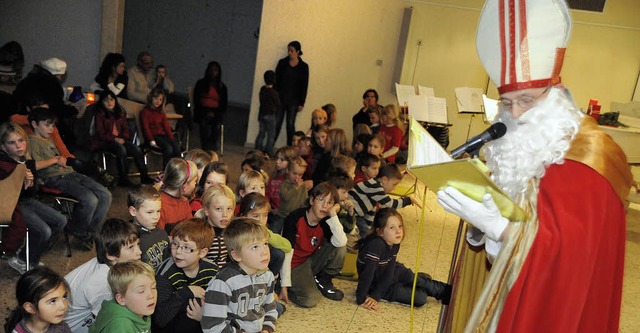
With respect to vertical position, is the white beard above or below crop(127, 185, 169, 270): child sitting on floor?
above

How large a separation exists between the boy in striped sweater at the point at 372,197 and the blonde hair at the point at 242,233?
250 centimetres

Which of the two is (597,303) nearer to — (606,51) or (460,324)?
(460,324)

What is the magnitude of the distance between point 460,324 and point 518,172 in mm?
892

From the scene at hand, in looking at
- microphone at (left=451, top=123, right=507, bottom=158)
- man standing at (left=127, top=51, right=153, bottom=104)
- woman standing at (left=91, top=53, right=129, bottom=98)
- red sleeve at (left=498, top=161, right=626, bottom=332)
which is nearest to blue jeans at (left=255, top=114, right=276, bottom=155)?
man standing at (left=127, top=51, right=153, bottom=104)

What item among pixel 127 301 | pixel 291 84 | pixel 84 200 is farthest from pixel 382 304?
pixel 291 84

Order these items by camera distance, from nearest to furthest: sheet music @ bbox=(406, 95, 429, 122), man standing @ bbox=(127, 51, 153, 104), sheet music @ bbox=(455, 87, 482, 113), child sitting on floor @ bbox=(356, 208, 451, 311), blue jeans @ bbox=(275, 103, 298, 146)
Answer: child sitting on floor @ bbox=(356, 208, 451, 311)
man standing @ bbox=(127, 51, 153, 104)
sheet music @ bbox=(406, 95, 429, 122)
blue jeans @ bbox=(275, 103, 298, 146)
sheet music @ bbox=(455, 87, 482, 113)

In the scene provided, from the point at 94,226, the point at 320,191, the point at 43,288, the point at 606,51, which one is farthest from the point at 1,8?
the point at 606,51

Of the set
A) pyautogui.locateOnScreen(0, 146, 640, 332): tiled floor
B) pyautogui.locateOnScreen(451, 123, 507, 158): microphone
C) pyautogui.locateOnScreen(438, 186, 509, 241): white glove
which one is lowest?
pyautogui.locateOnScreen(0, 146, 640, 332): tiled floor

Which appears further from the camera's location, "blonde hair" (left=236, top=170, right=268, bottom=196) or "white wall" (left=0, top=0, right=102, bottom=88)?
"white wall" (left=0, top=0, right=102, bottom=88)

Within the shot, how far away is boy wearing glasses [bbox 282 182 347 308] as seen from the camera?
5.29m

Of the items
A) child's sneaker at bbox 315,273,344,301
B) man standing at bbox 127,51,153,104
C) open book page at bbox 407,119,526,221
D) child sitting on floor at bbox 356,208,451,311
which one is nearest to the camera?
open book page at bbox 407,119,526,221

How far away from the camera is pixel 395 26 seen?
1373 centimetres

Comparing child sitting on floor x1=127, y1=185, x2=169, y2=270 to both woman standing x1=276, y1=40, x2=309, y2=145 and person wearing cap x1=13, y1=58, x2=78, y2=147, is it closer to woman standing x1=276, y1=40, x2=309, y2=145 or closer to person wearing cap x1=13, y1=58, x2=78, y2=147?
person wearing cap x1=13, y1=58, x2=78, y2=147

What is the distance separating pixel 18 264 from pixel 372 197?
10.3 ft
